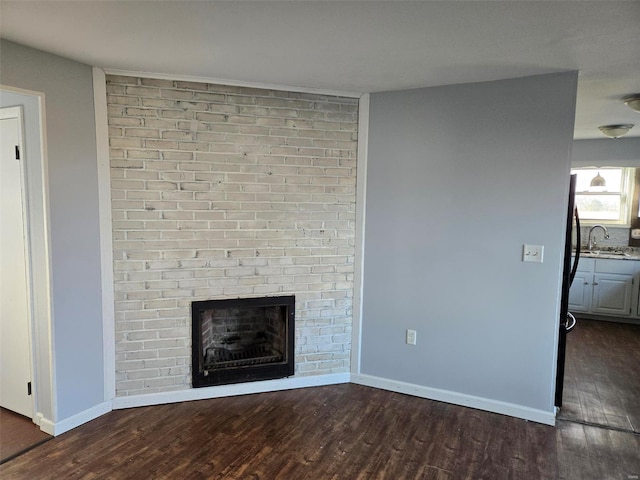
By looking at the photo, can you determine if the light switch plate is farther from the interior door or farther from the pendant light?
the pendant light

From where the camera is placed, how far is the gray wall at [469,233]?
288 cm

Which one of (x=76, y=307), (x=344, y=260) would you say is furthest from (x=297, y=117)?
(x=76, y=307)

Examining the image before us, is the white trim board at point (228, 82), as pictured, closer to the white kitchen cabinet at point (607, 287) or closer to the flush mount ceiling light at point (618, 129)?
the flush mount ceiling light at point (618, 129)

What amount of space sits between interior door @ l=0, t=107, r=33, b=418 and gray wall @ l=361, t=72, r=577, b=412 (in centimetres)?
238

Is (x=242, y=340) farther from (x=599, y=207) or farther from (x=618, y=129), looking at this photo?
(x=599, y=207)

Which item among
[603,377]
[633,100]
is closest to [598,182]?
[633,100]

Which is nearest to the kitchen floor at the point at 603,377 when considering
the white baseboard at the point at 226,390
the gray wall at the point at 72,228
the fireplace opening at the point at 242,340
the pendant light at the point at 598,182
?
the white baseboard at the point at 226,390

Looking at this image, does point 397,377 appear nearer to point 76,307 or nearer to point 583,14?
point 76,307

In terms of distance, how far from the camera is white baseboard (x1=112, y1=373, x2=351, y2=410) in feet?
10.2

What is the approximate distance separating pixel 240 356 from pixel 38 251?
1.65 meters

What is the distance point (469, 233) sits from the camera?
3107 millimetres

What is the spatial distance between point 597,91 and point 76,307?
13.2ft

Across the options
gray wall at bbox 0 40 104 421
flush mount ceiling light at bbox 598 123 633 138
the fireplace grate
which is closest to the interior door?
gray wall at bbox 0 40 104 421

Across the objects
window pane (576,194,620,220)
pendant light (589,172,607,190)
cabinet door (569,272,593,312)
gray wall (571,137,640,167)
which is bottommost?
cabinet door (569,272,593,312)
